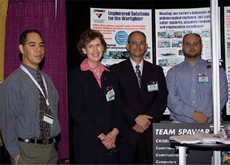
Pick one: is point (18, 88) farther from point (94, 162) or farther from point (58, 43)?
point (58, 43)

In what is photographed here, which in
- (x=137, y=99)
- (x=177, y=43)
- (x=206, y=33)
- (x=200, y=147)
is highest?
(x=206, y=33)

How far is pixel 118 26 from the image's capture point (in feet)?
16.0

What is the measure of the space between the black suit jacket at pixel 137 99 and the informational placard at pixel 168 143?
43 cm

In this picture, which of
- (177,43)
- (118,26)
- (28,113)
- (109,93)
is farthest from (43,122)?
(177,43)

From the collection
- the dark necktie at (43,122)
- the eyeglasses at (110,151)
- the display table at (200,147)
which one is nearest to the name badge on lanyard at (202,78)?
the eyeglasses at (110,151)

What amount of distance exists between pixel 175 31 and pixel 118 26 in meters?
0.84

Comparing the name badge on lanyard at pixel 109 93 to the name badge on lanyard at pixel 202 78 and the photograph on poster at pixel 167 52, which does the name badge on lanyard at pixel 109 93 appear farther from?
the photograph on poster at pixel 167 52

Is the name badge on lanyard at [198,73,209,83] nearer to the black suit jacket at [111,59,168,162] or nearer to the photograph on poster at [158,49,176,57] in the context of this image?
the black suit jacket at [111,59,168,162]

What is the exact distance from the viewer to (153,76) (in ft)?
13.8

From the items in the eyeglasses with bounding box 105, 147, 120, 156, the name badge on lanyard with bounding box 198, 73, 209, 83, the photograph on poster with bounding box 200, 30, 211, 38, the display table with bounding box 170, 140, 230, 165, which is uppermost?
the photograph on poster with bounding box 200, 30, 211, 38

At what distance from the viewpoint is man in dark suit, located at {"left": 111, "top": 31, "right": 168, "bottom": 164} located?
404 centimetres

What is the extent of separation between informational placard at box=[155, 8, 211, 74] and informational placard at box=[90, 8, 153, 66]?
21 cm

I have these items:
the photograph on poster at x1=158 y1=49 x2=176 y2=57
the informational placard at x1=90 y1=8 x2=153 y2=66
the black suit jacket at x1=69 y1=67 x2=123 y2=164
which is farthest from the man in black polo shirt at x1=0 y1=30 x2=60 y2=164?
the photograph on poster at x1=158 y1=49 x2=176 y2=57

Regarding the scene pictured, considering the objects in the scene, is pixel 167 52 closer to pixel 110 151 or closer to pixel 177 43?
pixel 177 43
